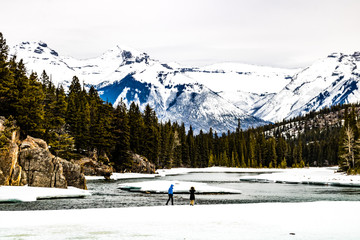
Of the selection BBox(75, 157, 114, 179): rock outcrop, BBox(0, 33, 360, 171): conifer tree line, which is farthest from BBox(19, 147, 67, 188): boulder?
BBox(75, 157, 114, 179): rock outcrop

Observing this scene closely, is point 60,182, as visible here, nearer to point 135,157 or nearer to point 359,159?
point 135,157

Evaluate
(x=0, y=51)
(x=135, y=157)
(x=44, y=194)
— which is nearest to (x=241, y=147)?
(x=135, y=157)

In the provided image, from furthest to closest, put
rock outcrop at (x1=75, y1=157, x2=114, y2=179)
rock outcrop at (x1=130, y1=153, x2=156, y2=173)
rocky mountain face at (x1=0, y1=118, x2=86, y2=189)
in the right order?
rock outcrop at (x1=130, y1=153, x2=156, y2=173) < rock outcrop at (x1=75, y1=157, x2=114, y2=179) < rocky mountain face at (x1=0, y1=118, x2=86, y2=189)

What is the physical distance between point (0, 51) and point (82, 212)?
56348 mm

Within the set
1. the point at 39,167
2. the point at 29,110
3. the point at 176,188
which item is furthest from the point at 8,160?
the point at 176,188

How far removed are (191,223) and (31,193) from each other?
26.6 m

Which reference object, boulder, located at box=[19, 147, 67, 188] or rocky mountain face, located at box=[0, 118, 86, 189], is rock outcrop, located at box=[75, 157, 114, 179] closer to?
rocky mountain face, located at box=[0, 118, 86, 189]

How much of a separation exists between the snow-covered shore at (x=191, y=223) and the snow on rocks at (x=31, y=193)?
14.1 m

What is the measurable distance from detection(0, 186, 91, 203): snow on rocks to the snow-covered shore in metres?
14.1

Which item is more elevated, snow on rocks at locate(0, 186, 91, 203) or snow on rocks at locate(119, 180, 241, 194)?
snow on rocks at locate(0, 186, 91, 203)

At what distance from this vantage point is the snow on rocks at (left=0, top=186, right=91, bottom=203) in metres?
40.6

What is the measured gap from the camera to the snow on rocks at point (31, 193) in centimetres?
4062

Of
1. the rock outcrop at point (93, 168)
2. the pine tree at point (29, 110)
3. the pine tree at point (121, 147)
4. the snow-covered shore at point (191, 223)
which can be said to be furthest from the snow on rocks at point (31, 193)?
the pine tree at point (121, 147)

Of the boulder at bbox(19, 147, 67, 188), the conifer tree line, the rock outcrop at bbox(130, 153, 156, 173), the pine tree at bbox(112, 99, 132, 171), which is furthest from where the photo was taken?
the rock outcrop at bbox(130, 153, 156, 173)
